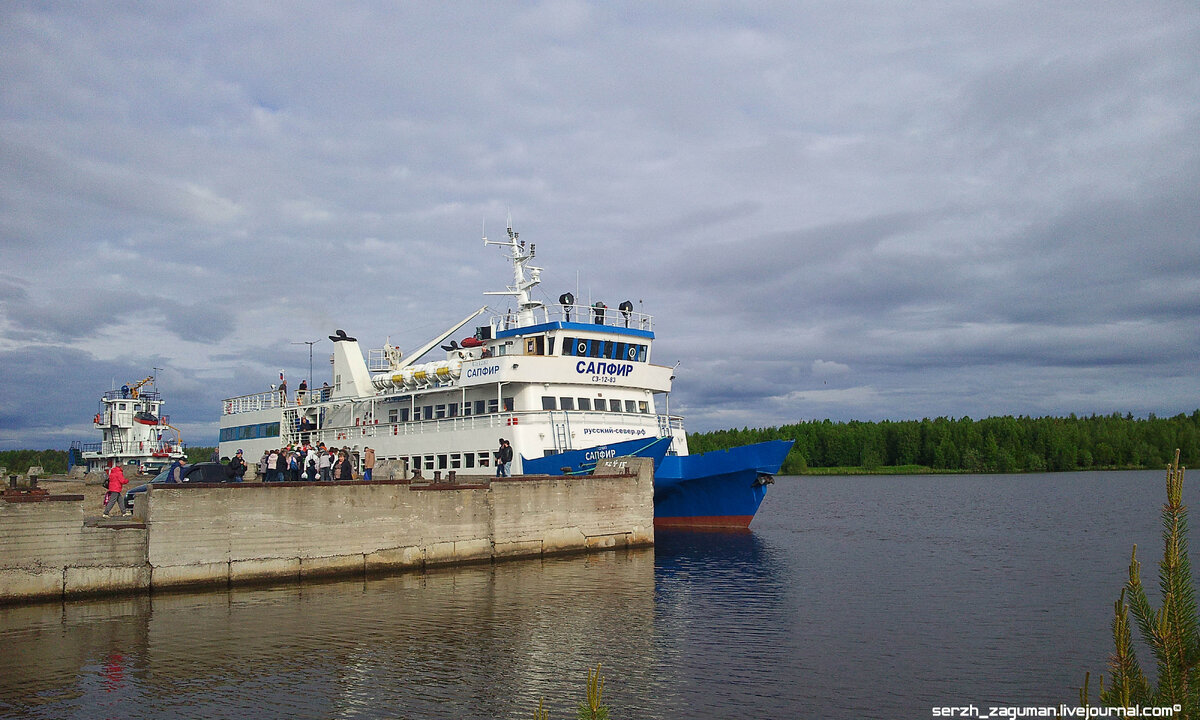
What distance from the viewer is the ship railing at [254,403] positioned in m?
42.7

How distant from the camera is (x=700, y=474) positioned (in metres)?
31.2

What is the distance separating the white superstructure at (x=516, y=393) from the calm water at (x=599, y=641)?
707cm

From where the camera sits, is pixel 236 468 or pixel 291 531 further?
pixel 236 468

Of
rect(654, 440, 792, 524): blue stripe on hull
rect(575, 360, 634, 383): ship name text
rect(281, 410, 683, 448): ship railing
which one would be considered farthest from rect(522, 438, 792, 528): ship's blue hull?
rect(575, 360, 634, 383): ship name text

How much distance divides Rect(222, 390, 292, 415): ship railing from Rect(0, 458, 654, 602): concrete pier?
69.6 ft

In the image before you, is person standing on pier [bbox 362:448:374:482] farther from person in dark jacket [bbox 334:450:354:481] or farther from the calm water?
the calm water

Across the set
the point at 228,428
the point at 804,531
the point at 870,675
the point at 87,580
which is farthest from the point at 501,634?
the point at 228,428

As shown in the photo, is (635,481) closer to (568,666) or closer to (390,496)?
(390,496)

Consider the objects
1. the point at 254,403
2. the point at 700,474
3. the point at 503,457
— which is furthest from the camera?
the point at 254,403

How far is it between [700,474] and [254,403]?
25.6 metres

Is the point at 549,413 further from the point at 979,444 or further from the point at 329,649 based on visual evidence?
the point at 979,444

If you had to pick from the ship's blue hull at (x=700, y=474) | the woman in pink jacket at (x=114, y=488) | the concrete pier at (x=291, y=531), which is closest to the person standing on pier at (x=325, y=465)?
the concrete pier at (x=291, y=531)

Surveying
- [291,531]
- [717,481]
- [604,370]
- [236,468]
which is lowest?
[291,531]

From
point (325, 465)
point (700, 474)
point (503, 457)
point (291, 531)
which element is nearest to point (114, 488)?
point (325, 465)
